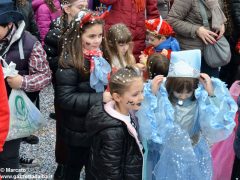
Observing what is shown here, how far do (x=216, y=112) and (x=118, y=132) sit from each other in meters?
0.65

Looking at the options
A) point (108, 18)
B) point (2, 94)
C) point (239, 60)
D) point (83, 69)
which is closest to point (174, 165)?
point (83, 69)

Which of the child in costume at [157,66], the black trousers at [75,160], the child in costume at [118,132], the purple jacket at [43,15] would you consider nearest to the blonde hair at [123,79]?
the child in costume at [118,132]

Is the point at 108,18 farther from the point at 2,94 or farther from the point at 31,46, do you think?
the point at 2,94

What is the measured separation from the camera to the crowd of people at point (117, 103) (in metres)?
2.73

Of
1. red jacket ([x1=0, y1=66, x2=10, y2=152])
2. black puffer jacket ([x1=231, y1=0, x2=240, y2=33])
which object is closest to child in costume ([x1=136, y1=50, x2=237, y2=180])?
red jacket ([x1=0, y1=66, x2=10, y2=152])

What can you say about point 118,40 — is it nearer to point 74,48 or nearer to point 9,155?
point 74,48

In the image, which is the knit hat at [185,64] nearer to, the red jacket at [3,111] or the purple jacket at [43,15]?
the red jacket at [3,111]

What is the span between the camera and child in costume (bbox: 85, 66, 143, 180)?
266 cm

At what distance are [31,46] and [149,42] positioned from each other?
1351 mm

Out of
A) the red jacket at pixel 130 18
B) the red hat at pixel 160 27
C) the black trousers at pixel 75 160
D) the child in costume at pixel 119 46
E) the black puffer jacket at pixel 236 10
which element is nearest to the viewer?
the black trousers at pixel 75 160

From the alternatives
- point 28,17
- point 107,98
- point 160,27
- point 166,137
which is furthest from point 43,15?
point 166,137

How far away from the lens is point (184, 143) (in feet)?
9.32

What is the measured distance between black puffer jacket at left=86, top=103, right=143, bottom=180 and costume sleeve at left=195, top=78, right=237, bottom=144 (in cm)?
49

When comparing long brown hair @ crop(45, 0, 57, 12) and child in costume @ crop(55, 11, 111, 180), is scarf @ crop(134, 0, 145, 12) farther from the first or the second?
long brown hair @ crop(45, 0, 57, 12)
